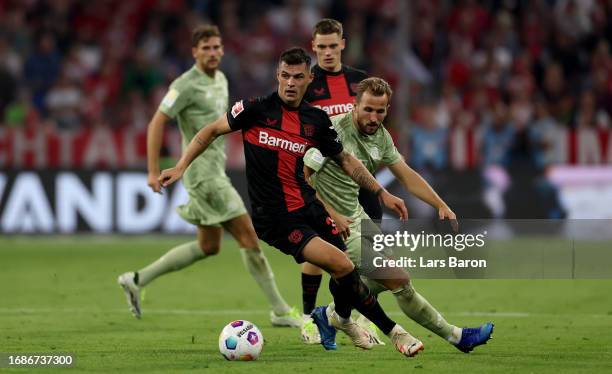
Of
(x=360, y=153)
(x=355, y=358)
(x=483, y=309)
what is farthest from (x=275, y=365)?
(x=483, y=309)

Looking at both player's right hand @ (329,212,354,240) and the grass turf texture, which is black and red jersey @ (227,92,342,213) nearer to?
player's right hand @ (329,212,354,240)

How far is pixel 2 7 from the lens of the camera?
21.8 m

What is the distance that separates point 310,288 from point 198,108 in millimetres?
2023

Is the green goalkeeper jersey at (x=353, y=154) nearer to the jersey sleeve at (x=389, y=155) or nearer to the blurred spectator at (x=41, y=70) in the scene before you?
the jersey sleeve at (x=389, y=155)

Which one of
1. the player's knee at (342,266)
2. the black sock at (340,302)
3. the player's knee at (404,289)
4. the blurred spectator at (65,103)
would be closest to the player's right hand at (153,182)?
the black sock at (340,302)

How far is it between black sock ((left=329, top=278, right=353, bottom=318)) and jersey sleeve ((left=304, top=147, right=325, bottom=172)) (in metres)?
0.73

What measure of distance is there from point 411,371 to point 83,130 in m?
12.3

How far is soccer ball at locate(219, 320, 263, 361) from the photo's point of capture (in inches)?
315

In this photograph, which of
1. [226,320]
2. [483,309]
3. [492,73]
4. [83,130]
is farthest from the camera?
[492,73]

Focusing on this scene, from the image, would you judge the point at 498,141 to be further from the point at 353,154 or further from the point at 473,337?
the point at 473,337

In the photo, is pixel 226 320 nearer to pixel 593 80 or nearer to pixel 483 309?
pixel 483 309

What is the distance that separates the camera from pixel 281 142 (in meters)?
8.29

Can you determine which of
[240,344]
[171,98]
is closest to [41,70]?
[171,98]

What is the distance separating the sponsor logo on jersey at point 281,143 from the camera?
8.29 metres
